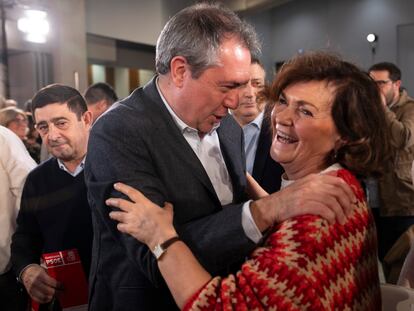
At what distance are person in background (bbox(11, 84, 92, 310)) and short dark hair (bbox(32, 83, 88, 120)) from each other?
1cm

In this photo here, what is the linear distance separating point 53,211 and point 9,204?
14.3 inches

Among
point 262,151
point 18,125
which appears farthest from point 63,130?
point 18,125

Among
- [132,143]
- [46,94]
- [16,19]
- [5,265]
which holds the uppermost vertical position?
[16,19]

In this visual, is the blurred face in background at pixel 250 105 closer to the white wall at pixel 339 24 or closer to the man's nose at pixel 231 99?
the man's nose at pixel 231 99

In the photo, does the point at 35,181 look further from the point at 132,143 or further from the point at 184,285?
the point at 184,285

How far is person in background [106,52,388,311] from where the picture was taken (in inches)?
39.7

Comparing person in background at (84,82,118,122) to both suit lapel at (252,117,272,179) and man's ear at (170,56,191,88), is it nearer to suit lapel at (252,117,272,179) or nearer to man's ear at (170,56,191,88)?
suit lapel at (252,117,272,179)

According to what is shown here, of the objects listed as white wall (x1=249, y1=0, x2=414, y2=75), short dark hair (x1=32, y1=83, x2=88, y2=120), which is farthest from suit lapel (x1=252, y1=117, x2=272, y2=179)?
white wall (x1=249, y1=0, x2=414, y2=75)

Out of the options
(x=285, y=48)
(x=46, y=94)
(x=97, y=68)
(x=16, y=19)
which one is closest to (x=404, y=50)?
(x=285, y=48)

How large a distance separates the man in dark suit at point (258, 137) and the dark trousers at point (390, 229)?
1.61 metres

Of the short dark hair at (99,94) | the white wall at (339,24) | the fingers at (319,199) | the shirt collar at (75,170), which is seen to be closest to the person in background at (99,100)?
the short dark hair at (99,94)

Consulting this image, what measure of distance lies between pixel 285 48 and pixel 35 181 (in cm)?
959

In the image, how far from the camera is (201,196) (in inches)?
49.9

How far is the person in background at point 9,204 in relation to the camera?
7.39 ft
